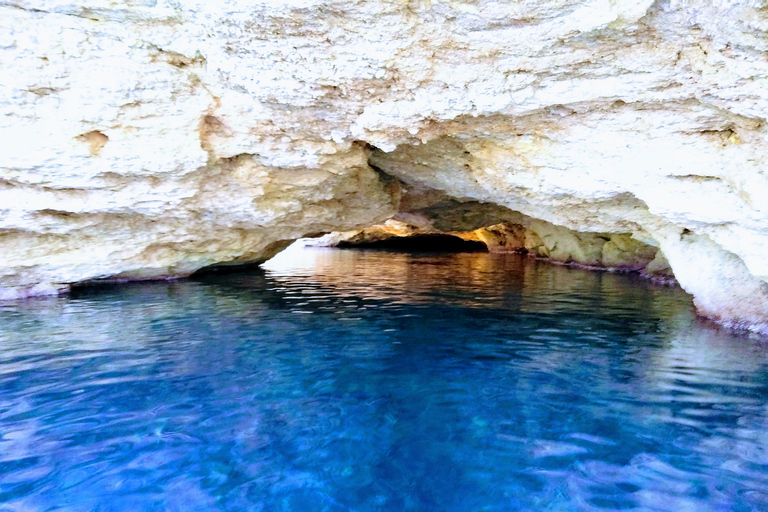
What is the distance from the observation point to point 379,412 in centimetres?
485

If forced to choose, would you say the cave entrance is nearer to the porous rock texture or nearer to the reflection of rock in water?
the reflection of rock in water

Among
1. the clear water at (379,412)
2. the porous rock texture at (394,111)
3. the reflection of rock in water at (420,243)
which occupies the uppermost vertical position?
the porous rock texture at (394,111)

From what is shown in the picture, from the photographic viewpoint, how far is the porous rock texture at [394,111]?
5.72 m

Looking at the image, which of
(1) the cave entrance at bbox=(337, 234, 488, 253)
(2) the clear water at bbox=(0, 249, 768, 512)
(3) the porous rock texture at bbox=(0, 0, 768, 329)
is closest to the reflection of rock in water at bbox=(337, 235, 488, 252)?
(1) the cave entrance at bbox=(337, 234, 488, 253)

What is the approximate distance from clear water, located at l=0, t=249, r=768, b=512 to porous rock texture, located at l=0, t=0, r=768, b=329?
2239 millimetres

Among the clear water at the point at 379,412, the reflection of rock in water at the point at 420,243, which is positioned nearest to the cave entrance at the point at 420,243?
the reflection of rock in water at the point at 420,243

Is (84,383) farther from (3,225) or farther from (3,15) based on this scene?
(3,225)

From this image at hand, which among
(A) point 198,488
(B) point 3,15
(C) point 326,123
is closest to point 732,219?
(C) point 326,123

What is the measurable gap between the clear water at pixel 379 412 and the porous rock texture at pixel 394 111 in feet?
7.35

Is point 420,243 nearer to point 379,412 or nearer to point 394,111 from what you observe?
point 394,111

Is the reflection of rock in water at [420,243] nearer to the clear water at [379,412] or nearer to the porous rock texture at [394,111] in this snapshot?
the porous rock texture at [394,111]

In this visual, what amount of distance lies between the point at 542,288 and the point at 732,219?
6.38 m

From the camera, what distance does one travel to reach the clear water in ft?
11.7

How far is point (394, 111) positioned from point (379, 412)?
189 inches
